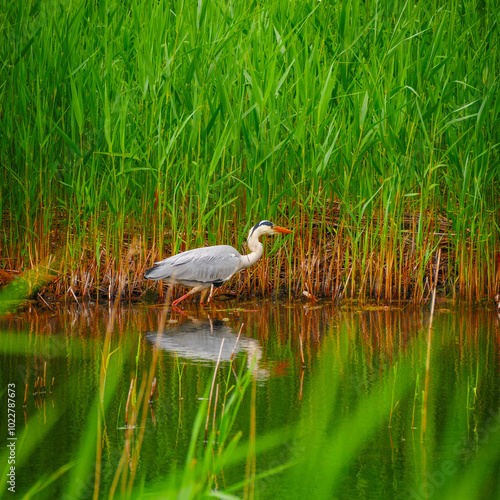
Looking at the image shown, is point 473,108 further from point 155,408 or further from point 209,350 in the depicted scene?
point 155,408

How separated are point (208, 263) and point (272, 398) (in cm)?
226

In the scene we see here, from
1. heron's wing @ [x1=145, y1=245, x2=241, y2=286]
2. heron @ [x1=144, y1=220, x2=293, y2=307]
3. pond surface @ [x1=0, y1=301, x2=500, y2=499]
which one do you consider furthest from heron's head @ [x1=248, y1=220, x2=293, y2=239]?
pond surface @ [x1=0, y1=301, x2=500, y2=499]

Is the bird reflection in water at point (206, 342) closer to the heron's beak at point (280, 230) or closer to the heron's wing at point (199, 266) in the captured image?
the heron's wing at point (199, 266)

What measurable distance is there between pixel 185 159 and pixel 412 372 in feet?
8.94

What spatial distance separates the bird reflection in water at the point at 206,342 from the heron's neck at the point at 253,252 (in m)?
0.64

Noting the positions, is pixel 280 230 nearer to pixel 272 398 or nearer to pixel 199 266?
pixel 199 266

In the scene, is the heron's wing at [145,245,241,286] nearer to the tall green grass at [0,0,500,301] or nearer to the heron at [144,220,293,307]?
the heron at [144,220,293,307]

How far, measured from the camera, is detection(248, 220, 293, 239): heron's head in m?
6.46

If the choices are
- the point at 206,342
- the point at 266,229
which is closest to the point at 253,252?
the point at 266,229

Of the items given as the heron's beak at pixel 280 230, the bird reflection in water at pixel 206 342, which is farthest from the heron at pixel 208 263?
the bird reflection in water at pixel 206 342

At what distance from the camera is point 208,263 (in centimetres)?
625

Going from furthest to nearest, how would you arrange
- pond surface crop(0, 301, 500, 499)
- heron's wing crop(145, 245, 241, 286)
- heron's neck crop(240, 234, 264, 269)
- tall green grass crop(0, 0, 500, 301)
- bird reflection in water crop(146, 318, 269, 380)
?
heron's neck crop(240, 234, 264, 269) → tall green grass crop(0, 0, 500, 301) → heron's wing crop(145, 245, 241, 286) → bird reflection in water crop(146, 318, 269, 380) → pond surface crop(0, 301, 500, 499)

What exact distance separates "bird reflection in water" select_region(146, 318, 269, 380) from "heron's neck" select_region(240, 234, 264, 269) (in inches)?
25.3

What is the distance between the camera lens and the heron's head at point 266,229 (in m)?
6.46
